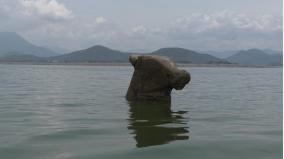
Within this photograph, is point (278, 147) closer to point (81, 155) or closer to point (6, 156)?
point (81, 155)

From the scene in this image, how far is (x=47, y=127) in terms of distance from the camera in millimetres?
14109

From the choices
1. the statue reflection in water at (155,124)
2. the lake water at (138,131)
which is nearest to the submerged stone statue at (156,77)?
the statue reflection in water at (155,124)

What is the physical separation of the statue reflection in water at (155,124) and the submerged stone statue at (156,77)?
2.96 ft

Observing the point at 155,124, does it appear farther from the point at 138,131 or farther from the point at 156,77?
the point at 156,77

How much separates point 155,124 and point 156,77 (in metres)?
6.78

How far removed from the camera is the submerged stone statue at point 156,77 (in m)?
21.1

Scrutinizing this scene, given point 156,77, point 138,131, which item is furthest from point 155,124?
point 156,77

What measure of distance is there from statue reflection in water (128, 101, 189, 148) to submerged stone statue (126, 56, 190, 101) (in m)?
0.90

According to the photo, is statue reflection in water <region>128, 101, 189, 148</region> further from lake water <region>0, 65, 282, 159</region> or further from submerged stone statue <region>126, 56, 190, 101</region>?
submerged stone statue <region>126, 56, 190, 101</region>

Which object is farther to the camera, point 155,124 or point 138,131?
point 155,124

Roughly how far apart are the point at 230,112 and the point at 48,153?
1025 centimetres

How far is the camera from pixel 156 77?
21.4 m

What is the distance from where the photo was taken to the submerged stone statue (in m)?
21.1

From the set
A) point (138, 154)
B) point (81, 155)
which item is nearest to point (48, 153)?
point (81, 155)
